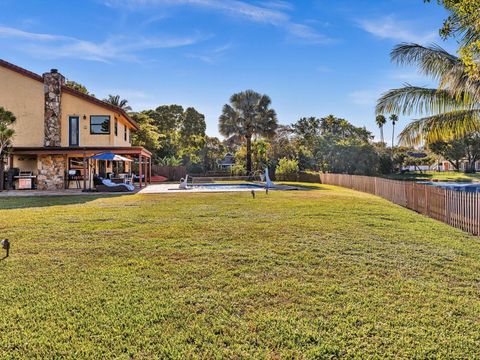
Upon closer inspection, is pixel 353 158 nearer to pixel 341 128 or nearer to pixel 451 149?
pixel 451 149

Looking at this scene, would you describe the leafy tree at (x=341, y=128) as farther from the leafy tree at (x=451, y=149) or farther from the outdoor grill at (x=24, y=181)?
the outdoor grill at (x=24, y=181)

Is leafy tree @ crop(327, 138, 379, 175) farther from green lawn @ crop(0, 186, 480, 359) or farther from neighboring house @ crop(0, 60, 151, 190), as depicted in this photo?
green lawn @ crop(0, 186, 480, 359)

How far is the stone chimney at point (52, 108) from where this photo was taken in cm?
2030

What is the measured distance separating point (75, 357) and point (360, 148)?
41048 millimetres

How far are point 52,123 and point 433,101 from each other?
20421 millimetres

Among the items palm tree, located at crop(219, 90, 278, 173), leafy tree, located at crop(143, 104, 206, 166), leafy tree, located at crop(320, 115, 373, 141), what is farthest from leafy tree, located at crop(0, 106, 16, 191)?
leafy tree, located at crop(320, 115, 373, 141)

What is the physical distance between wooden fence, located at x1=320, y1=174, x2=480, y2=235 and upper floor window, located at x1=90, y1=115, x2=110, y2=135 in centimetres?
1654

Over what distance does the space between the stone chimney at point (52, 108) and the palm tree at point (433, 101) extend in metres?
18.4

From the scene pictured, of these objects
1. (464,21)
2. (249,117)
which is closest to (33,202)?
(464,21)

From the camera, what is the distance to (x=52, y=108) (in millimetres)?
20359

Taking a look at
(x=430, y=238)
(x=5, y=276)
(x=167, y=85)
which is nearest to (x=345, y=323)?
(x=5, y=276)

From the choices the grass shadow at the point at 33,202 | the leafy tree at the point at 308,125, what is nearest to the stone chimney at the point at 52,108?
the grass shadow at the point at 33,202

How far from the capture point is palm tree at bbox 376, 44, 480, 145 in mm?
11508

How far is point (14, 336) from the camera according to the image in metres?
2.87
